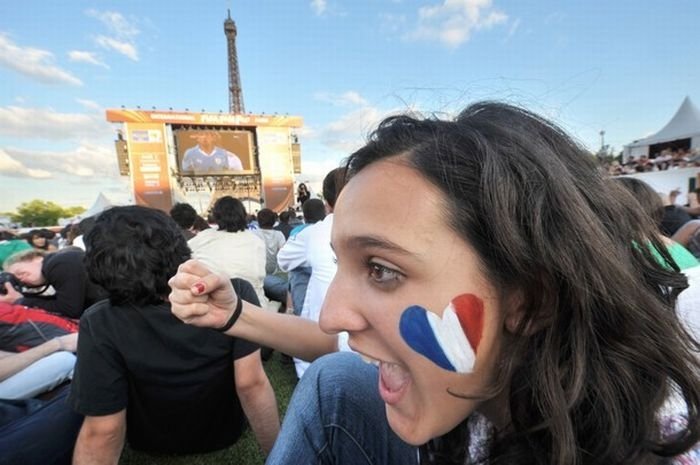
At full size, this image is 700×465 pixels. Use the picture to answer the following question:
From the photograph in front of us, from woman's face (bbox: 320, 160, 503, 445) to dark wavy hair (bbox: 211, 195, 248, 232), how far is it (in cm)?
280

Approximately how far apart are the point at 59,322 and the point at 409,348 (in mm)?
2735

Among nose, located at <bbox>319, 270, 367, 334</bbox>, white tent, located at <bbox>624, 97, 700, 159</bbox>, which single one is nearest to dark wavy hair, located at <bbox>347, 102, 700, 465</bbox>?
nose, located at <bbox>319, 270, 367, 334</bbox>

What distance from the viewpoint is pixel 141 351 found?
5.39 feet

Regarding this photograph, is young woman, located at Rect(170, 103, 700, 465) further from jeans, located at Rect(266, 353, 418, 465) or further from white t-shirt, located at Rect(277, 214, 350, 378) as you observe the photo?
white t-shirt, located at Rect(277, 214, 350, 378)

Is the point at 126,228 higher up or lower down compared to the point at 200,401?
higher up

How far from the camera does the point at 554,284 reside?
77 cm

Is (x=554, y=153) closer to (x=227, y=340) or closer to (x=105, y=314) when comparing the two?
(x=227, y=340)

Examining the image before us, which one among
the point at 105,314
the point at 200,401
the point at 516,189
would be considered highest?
the point at 516,189

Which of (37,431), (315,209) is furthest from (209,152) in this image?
(37,431)

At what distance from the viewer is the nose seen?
85cm

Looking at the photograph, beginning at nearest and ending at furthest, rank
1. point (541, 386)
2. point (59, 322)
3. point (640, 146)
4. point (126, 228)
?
point (541, 386) → point (126, 228) → point (59, 322) → point (640, 146)

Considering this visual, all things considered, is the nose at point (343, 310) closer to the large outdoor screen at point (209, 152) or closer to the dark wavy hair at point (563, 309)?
the dark wavy hair at point (563, 309)

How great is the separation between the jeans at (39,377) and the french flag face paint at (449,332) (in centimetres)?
235

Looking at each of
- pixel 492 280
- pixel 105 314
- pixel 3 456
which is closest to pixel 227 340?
pixel 105 314
